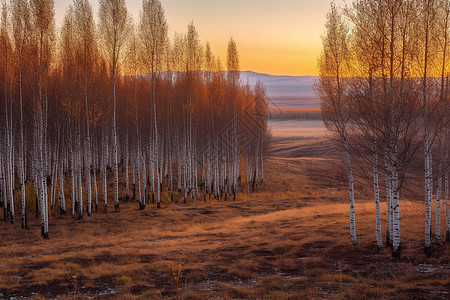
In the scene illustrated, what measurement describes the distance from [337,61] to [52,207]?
23650 mm

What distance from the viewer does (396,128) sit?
12977mm

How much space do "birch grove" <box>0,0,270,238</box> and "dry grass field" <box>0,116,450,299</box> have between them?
10.5ft

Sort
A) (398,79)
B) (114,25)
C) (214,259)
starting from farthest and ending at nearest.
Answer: (114,25) → (214,259) → (398,79)

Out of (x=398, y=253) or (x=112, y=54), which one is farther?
(x=112, y=54)

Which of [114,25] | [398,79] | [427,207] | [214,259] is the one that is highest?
[114,25]

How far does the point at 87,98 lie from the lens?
26.5m

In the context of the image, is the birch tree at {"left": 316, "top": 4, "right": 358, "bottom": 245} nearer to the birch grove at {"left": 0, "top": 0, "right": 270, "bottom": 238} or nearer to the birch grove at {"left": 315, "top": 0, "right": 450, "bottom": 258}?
the birch grove at {"left": 315, "top": 0, "right": 450, "bottom": 258}

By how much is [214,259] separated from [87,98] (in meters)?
17.3

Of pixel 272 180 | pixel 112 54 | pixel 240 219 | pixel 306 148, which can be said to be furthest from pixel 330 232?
pixel 306 148

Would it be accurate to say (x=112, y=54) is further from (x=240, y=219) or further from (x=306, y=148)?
(x=306, y=148)

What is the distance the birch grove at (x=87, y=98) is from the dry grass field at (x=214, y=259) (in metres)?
3.19

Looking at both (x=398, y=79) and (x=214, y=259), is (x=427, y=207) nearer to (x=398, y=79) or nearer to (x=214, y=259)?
(x=398, y=79)

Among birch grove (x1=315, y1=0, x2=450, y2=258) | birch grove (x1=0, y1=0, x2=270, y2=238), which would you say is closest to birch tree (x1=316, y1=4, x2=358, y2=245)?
birch grove (x1=315, y1=0, x2=450, y2=258)

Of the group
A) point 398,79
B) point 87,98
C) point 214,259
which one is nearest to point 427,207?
point 398,79
